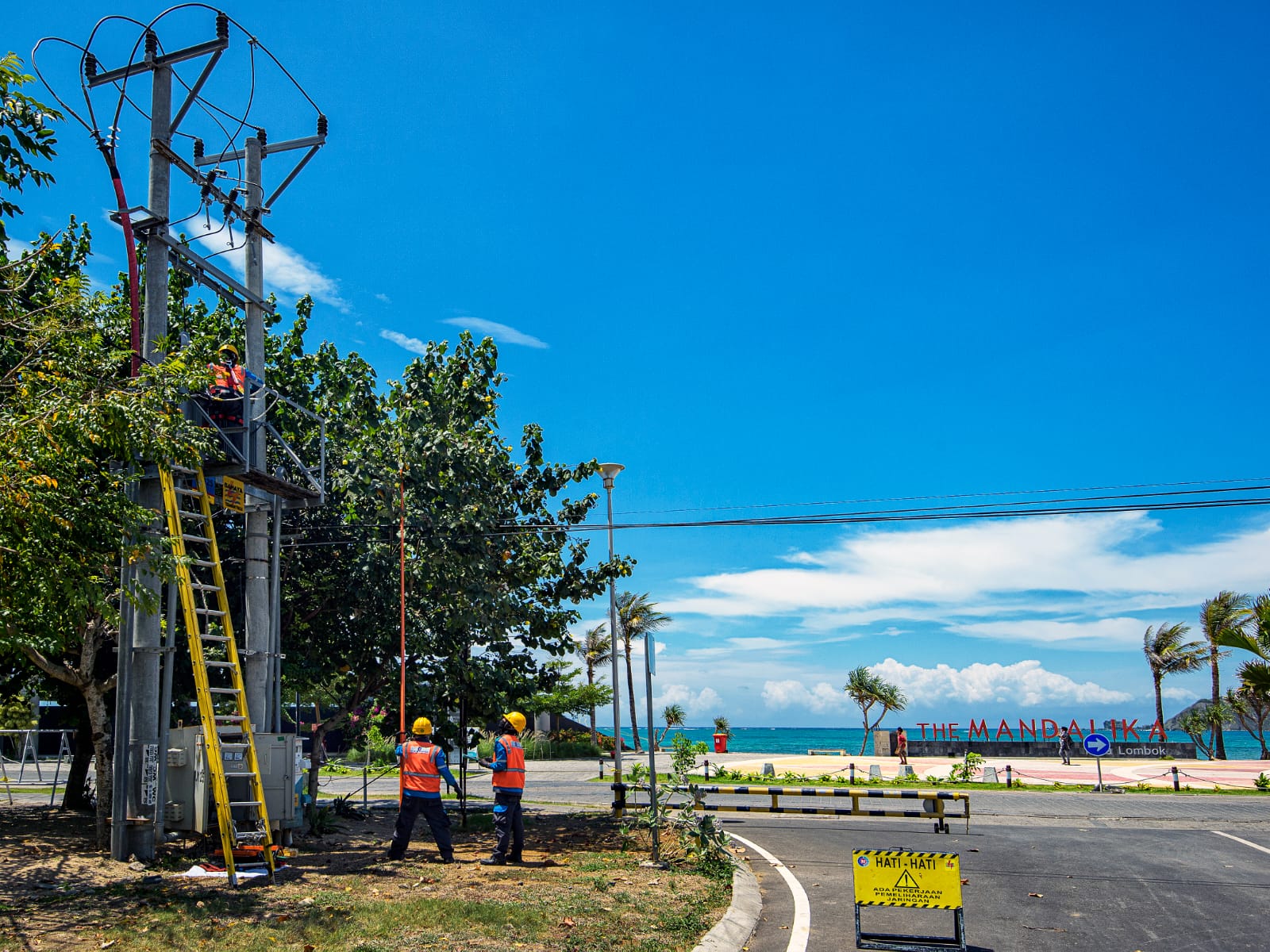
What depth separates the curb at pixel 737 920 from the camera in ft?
26.7

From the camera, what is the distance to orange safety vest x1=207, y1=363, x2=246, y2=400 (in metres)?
13.0

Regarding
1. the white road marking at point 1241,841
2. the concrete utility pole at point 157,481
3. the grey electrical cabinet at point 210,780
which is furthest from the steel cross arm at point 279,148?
the white road marking at point 1241,841

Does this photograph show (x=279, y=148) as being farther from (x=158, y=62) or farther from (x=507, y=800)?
(x=507, y=800)

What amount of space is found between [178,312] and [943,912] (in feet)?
52.9

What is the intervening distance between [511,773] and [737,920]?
13.3 ft

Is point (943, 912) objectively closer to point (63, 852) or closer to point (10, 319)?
point (63, 852)

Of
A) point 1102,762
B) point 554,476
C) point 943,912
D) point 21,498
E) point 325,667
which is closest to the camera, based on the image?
point 21,498

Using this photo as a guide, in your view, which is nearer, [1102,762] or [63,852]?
[63,852]

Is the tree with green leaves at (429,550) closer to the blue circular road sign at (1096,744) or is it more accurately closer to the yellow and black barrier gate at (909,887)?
the yellow and black barrier gate at (909,887)

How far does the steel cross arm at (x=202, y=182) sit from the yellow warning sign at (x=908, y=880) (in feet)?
38.9

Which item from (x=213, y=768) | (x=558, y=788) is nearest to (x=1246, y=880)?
(x=213, y=768)

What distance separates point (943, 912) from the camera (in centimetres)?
966

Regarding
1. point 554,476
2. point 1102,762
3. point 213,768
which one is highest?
point 554,476

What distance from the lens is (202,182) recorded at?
13.7 m
